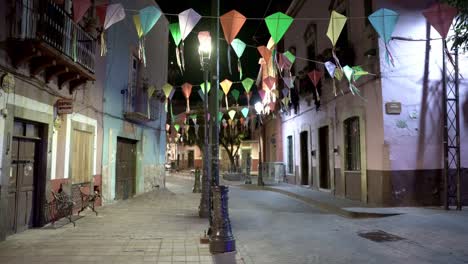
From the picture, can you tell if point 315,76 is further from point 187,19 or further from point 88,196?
point 88,196

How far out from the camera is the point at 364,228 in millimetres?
9266

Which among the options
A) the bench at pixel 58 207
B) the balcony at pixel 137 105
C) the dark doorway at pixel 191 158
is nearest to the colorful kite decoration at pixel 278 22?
the bench at pixel 58 207

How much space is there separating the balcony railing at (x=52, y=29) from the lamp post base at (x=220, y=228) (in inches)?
180

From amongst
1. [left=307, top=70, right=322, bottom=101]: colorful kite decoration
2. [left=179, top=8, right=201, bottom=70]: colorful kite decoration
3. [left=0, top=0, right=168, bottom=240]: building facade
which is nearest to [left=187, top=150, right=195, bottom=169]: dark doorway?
[left=0, top=0, right=168, bottom=240]: building facade

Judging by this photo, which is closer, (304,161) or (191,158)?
(304,161)

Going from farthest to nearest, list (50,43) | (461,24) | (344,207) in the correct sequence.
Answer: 1. (344,207)
2. (461,24)
3. (50,43)

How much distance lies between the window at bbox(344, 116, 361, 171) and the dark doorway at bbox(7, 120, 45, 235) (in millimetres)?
10107

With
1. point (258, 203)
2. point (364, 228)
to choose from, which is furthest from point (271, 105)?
point (364, 228)

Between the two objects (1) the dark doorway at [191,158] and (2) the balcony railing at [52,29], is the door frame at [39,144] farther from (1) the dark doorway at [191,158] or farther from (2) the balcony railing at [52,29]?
(1) the dark doorway at [191,158]

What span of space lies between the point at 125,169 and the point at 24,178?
23.5ft

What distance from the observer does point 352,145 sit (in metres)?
14.4

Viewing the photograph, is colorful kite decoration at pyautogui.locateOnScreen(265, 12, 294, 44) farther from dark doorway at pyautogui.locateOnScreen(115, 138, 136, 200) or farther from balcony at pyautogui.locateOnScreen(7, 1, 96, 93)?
dark doorway at pyautogui.locateOnScreen(115, 138, 136, 200)

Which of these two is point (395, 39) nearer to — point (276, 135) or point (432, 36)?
point (432, 36)

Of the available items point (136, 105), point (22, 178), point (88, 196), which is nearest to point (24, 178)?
point (22, 178)
